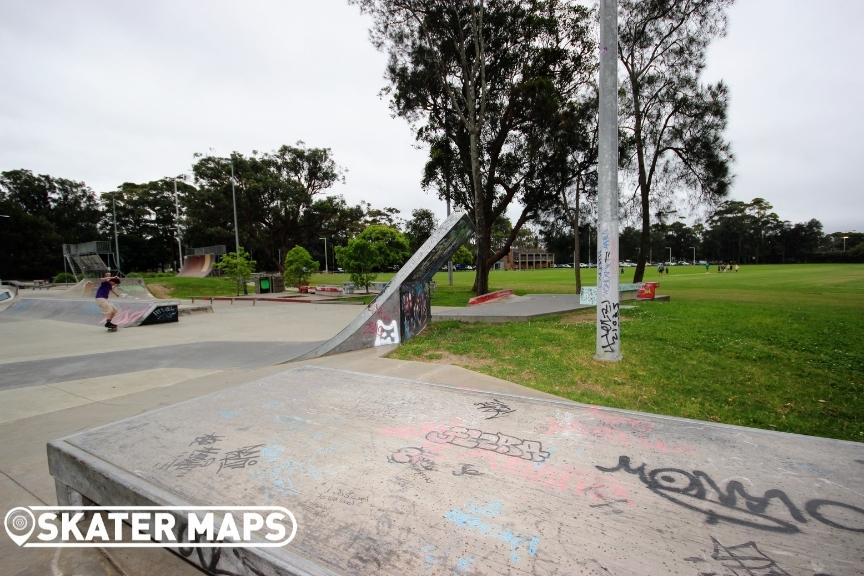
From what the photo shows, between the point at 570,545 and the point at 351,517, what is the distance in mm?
1048

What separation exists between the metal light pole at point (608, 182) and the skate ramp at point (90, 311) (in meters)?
13.1

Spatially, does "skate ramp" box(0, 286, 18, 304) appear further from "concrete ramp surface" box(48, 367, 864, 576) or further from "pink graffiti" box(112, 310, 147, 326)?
"concrete ramp surface" box(48, 367, 864, 576)

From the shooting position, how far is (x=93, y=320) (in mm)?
14188

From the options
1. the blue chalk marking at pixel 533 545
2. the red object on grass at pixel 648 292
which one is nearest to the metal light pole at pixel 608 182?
the blue chalk marking at pixel 533 545

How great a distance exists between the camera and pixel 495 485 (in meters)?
2.28

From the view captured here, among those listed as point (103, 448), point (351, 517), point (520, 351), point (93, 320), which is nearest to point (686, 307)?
point (520, 351)

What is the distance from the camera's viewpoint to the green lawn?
4895 mm

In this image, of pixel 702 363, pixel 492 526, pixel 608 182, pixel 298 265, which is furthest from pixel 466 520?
pixel 298 265

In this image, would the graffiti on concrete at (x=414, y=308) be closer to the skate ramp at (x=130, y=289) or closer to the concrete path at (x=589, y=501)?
the concrete path at (x=589, y=501)

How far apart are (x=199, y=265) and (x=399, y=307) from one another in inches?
1732

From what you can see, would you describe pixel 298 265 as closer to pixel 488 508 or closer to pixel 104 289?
pixel 104 289

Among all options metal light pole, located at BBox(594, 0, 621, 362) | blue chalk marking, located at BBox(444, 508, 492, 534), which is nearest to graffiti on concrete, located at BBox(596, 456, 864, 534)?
blue chalk marking, located at BBox(444, 508, 492, 534)

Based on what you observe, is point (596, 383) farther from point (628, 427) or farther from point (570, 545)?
point (570, 545)

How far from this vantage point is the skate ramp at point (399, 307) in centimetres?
812
